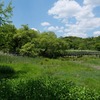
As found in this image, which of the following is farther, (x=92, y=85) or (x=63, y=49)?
(x=63, y=49)

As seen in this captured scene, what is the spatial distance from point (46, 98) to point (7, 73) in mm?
14262

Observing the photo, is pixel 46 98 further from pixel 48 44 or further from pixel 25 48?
pixel 48 44

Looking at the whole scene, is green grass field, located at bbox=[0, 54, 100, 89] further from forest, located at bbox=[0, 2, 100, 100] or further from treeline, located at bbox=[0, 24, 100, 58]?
treeline, located at bbox=[0, 24, 100, 58]

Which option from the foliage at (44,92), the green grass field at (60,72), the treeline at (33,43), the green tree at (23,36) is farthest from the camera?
the green tree at (23,36)

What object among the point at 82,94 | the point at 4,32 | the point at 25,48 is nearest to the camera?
the point at 82,94

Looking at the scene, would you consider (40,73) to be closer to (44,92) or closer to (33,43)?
(44,92)

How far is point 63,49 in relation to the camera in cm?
6488

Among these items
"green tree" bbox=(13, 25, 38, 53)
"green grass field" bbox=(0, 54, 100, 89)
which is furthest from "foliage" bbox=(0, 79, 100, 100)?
"green tree" bbox=(13, 25, 38, 53)

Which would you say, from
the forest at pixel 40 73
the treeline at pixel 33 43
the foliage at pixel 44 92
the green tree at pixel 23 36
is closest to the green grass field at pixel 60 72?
the forest at pixel 40 73

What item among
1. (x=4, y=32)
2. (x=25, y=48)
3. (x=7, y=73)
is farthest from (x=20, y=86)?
(x=25, y=48)

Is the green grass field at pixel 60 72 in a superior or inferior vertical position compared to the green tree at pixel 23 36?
inferior

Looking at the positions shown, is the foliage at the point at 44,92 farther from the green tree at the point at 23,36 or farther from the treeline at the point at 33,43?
the green tree at the point at 23,36

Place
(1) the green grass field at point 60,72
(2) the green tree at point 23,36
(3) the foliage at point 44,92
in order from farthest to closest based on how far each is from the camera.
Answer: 1. (2) the green tree at point 23,36
2. (1) the green grass field at point 60,72
3. (3) the foliage at point 44,92

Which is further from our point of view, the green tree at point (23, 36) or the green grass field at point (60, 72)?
the green tree at point (23, 36)
